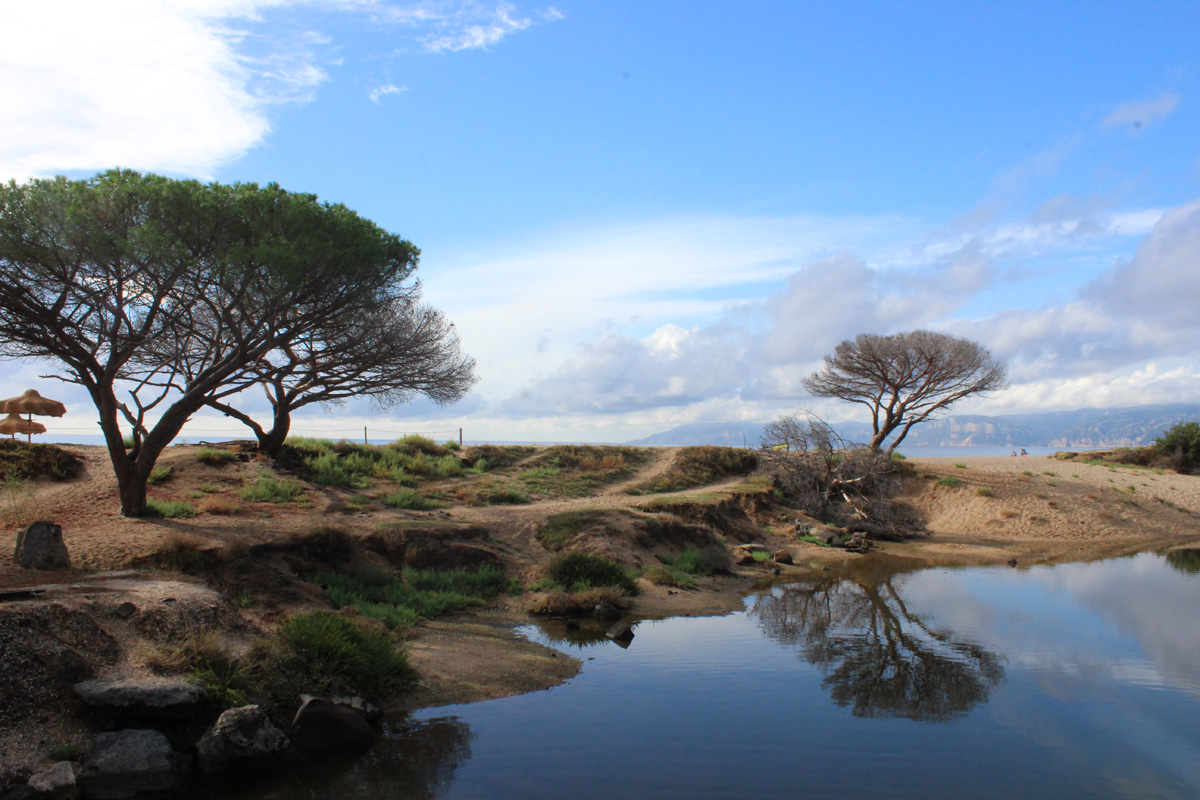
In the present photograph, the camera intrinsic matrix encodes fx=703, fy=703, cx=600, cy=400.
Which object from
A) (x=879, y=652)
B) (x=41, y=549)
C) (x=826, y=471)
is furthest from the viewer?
(x=826, y=471)

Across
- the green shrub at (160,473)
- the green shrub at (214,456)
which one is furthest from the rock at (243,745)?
the green shrub at (214,456)

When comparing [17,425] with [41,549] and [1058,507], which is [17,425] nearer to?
[41,549]

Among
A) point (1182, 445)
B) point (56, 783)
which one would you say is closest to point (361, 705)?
point (56, 783)

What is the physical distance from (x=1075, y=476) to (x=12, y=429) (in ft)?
161

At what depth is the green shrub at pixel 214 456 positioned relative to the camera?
78.8 ft

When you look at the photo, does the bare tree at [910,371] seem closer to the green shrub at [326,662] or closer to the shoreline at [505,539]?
the shoreline at [505,539]

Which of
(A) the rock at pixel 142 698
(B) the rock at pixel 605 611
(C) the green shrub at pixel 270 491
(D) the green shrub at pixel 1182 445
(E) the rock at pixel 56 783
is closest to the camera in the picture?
(E) the rock at pixel 56 783

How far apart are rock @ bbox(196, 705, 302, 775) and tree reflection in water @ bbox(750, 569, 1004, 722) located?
7693mm

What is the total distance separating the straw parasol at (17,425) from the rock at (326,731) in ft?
78.0

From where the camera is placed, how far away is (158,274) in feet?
56.0

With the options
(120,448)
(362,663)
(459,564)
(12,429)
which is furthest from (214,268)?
(12,429)

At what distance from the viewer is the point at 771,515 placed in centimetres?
3078

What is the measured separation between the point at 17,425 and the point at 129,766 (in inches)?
951

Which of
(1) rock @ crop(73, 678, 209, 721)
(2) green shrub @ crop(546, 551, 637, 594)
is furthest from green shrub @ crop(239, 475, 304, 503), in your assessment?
(1) rock @ crop(73, 678, 209, 721)
